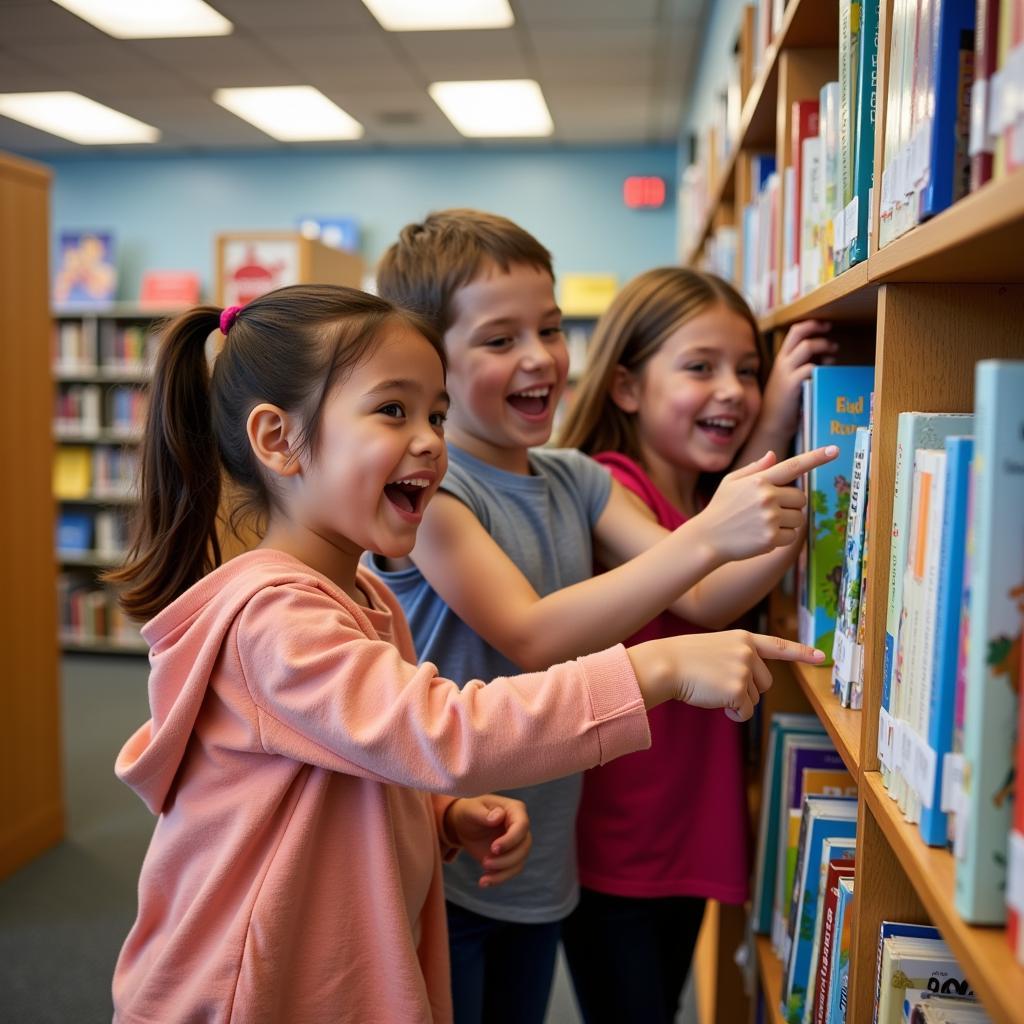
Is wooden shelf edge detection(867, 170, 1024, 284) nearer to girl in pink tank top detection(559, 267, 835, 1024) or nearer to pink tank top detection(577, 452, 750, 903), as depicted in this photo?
girl in pink tank top detection(559, 267, 835, 1024)

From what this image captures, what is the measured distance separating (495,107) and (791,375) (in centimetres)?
527

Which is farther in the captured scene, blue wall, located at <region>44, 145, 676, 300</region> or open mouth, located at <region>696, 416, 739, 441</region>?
blue wall, located at <region>44, 145, 676, 300</region>

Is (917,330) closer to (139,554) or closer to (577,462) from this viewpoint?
(577,462)

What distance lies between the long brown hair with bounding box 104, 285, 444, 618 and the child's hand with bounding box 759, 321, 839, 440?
19.0 inches

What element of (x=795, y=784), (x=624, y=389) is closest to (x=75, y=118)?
(x=624, y=389)

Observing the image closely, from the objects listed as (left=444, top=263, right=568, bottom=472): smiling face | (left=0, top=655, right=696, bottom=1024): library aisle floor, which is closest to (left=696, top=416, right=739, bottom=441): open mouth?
(left=444, top=263, right=568, bottom=472): smiling face

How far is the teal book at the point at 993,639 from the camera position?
568 mm

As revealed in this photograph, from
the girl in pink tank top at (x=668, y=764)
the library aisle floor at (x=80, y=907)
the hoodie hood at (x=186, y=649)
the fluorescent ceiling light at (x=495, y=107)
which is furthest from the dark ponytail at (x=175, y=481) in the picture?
the fluorescent ceiling light at (x=495, y=107)

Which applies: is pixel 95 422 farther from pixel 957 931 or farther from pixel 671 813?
pixel 957 931

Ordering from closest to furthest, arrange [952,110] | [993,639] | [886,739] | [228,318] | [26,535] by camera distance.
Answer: [993,639]
[952,110]
[886,739]
[228,318]
[26,535]

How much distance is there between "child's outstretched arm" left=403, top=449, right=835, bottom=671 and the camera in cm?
107

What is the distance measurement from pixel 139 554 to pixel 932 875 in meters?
0.88

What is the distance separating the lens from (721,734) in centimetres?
150

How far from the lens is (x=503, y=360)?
1.36m
